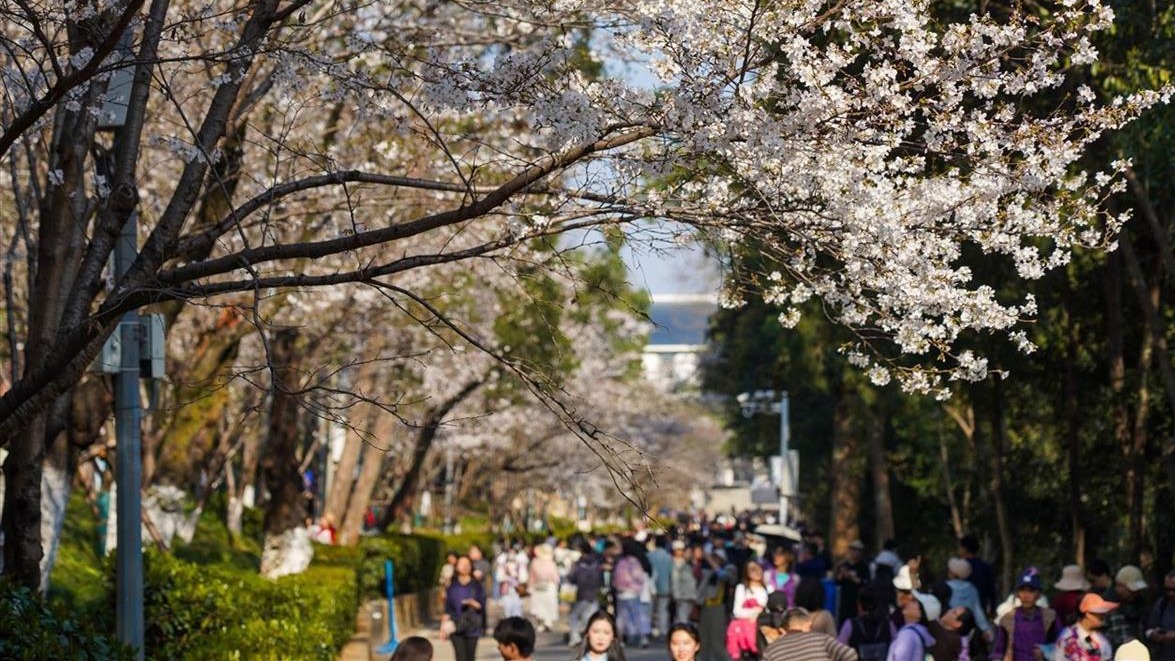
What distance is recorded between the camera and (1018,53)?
9.49m

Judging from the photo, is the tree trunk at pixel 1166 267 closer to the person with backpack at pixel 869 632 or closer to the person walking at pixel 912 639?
the person with backpack at pixel 869 632

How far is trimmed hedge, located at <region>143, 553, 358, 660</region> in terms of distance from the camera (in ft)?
41.3

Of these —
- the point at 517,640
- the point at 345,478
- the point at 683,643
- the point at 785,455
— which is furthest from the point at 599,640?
the point at 785,455

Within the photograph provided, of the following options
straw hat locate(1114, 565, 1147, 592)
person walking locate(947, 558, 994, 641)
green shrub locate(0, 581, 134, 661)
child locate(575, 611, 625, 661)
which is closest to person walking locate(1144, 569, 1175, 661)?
straw hat locate(1114, 565, 1147, 592)

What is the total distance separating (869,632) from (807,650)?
2.95 meters

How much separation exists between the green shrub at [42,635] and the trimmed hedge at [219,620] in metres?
3.36

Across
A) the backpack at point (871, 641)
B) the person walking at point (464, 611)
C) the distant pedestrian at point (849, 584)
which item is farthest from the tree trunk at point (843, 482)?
the backpack at point (871, 641)

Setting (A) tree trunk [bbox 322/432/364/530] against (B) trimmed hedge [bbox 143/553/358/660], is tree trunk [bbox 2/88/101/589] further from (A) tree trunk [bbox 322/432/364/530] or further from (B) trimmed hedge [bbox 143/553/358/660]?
(A) tree trunk [bbox 322/432/364/530]

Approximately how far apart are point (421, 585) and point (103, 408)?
22432 mm

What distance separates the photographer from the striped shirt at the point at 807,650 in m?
10.6

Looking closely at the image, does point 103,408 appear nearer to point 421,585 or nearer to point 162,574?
point 162,574

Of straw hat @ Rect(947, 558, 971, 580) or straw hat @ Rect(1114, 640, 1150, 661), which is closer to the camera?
straw hat @ Rect(1114, 640, 1150, 661)

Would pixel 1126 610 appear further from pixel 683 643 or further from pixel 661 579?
pixel 661 579

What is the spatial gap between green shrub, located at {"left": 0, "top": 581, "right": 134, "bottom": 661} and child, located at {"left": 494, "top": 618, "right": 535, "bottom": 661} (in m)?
1.79
